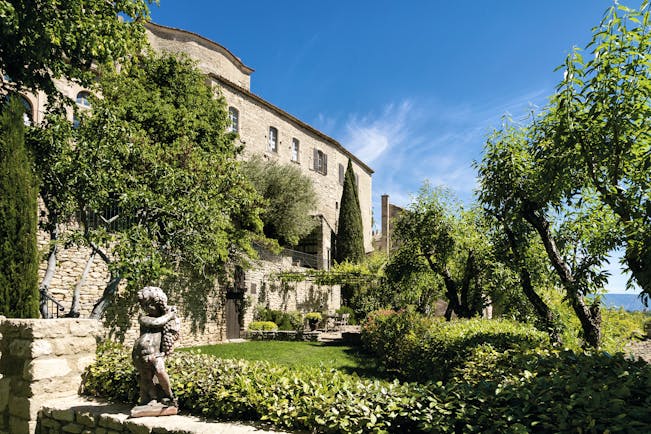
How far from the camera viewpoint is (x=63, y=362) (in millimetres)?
5312

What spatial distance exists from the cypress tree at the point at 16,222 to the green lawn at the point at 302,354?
4.56 metres

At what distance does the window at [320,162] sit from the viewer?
111ft

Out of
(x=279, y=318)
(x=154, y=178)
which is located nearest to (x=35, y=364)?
(x=154, y=178)

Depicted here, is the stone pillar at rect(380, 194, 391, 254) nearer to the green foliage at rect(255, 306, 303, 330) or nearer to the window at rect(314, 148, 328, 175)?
the window at rect(314, 148, 328, 175)

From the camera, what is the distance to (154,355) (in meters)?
4.24

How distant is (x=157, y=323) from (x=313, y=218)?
24.1 m

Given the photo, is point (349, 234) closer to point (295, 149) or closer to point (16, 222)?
Result: point (295, 149)

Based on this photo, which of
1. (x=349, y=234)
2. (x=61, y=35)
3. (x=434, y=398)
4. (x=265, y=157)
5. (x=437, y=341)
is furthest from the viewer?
(x=349, y=234)

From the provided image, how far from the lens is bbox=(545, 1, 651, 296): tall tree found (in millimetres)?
4348

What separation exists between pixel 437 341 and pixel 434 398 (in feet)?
16.5

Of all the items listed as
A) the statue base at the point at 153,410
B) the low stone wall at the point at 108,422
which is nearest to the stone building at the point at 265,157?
the low stone wall at the point at 108,422

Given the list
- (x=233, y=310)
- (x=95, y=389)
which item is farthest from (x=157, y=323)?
(x=233, y=310)

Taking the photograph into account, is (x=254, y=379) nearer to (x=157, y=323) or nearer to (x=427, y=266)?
(x=157, y=323)

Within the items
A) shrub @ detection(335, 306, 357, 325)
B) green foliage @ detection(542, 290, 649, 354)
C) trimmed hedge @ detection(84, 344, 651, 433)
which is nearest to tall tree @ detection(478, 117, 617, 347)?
green foliage @ detection(542, 290, 649, 354)
